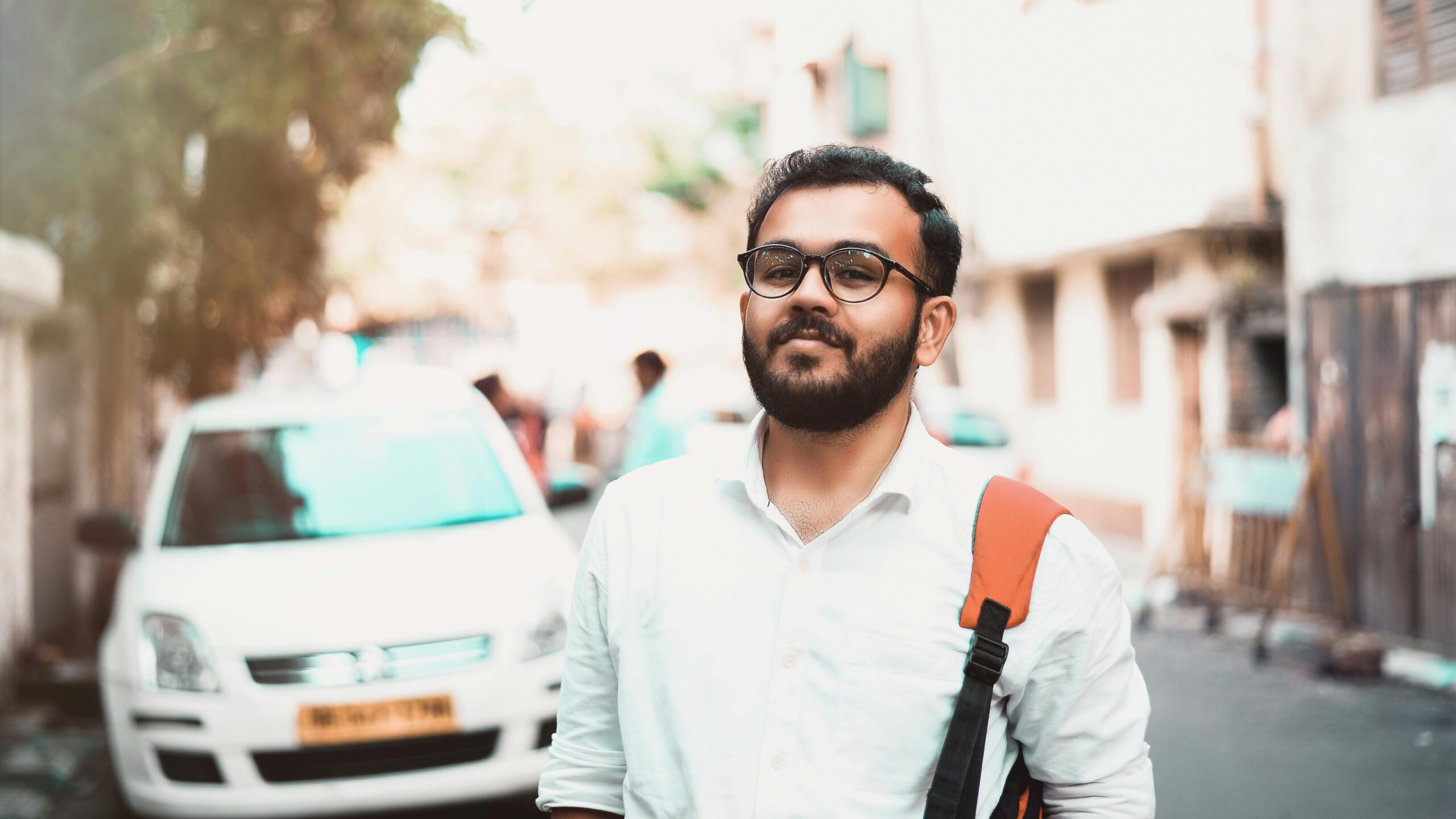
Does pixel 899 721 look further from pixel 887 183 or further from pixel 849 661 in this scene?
pixel 887 183

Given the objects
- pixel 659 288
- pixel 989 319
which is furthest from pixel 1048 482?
pixel 659 288

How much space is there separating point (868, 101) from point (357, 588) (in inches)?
603

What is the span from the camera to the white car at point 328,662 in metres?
4.66

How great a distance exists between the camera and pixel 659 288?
42656 millimetres

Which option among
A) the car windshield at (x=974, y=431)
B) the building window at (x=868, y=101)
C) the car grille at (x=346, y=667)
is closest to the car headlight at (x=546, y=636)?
the car grille at (x=346, y=667)

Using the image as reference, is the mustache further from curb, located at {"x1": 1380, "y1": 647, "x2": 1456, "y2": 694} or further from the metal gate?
the metal gate

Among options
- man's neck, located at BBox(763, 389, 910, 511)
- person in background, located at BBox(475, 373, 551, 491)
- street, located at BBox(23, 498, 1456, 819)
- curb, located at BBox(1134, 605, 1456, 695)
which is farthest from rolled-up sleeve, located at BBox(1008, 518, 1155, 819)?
person in background, located at BBox(475, 373, 551, 491)

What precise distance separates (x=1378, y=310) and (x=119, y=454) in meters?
9.13

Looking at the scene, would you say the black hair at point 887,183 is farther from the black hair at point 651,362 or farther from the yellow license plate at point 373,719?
the black hair at point 651,362

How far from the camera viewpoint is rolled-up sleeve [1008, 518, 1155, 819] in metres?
1.86

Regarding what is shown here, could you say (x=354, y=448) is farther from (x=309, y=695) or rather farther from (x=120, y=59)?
(x=120, y=59)

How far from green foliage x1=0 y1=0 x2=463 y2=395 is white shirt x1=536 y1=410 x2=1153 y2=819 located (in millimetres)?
6686

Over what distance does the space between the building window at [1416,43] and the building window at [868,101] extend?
33.1 ft

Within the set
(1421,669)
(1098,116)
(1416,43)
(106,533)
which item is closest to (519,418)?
(106,533)
